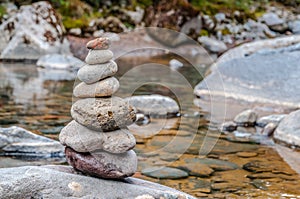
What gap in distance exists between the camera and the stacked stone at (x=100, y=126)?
438 centimetres

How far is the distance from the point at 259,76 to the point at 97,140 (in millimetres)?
7255

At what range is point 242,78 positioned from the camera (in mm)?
11234

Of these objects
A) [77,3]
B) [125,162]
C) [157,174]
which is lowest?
[157,174]

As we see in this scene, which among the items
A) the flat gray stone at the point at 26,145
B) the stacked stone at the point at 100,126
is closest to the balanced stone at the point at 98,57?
the stacked stone at the point at 100,126

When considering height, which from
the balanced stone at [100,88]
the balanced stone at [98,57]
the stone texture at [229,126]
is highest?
the balanced stone at [98,57]

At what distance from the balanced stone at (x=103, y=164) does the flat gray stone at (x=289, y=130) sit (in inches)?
150

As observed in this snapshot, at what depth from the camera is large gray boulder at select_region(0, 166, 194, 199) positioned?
4.02 m

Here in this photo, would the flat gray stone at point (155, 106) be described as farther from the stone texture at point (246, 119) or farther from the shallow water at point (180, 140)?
the stone texture at point (246, 119)

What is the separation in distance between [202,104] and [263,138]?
305cm

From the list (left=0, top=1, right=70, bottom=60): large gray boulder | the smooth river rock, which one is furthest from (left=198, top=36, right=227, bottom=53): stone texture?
the smooth river rock

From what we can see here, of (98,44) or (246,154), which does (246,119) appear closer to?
(246,154)

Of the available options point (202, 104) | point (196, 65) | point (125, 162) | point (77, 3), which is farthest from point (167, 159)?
point (77, 3)

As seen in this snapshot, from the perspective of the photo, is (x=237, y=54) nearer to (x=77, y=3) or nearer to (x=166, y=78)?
(x=166, y=78)

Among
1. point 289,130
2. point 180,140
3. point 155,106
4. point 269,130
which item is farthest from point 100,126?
point 155,106
